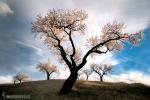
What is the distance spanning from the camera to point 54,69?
110 metres

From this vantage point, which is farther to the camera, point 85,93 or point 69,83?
point 69,83

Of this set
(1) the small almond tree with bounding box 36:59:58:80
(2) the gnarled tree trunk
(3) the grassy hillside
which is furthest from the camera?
(1) the small almond tree with bounding box 36:59:58:80

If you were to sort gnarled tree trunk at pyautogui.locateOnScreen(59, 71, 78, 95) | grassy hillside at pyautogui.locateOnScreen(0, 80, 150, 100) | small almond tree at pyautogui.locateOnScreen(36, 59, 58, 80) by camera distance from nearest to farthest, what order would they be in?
grassy hillside at pyautogui.locateOnScreen(0, 80, 150, 100) → gnarled tree trunk at pyautogui.locateOnScreen(59, 71, 78, 95) → small almond tree at pyautogui.locateOnScreen(36, 59, 58, 80)

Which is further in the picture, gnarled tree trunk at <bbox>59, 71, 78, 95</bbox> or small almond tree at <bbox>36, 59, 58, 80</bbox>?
small almond tree at <bbox>36, 59, 58, 80</bbox>

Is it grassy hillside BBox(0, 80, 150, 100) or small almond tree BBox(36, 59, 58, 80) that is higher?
small almond tree BBox(36, 59, 58, 80)

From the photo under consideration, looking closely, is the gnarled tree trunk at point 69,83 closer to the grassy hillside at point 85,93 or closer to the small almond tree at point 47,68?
the grassy hillside at point 85,93

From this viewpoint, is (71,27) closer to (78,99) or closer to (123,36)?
(123,36)

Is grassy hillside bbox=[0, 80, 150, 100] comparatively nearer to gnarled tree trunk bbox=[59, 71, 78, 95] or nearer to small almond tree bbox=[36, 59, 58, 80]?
gnarled tree trunk bbox=[59, 71, 78, 95]

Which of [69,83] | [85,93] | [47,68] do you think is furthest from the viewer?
[47,68]

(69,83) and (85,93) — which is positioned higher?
(69,83)

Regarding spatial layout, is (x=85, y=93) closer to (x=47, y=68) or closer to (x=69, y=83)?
(x=69, y=83)

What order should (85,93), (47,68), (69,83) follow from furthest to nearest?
(47,68) → (69,83) → (85,93)

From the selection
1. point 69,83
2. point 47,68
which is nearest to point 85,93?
point 69,83

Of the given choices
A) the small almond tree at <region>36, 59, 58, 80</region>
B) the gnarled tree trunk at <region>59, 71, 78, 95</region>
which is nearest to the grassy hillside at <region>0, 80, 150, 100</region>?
the gnarled tree trunk at <region>59, 71, 78, 95</region>
